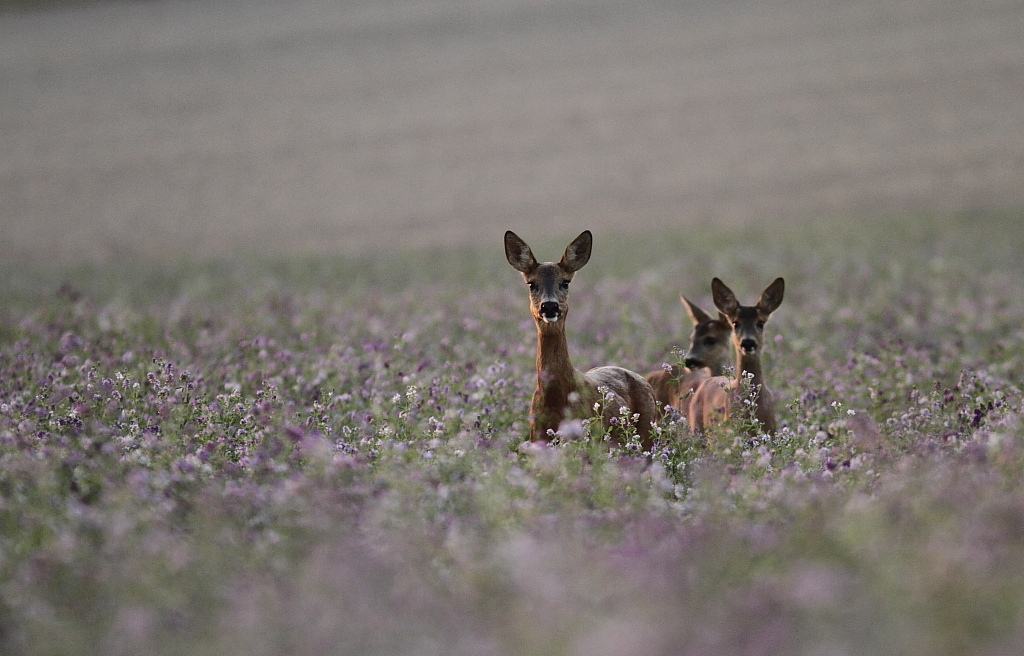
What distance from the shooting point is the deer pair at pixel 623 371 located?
761 centimetres

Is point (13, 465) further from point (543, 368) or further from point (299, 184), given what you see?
point (299, 184)

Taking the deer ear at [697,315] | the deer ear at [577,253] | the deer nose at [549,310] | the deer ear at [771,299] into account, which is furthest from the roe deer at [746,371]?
the deer nose at [549,310]

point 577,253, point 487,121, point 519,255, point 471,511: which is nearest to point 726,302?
point 577,253

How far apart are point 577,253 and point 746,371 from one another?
4.59ft

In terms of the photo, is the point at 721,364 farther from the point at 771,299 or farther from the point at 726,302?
the point at 771,299

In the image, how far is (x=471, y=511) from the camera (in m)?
5.55

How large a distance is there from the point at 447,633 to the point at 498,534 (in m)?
0.98

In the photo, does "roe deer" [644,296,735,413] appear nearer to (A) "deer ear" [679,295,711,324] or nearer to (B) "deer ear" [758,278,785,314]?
A: (A) "deer ear" [679,295,711,324]

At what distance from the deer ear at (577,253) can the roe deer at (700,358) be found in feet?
5.38

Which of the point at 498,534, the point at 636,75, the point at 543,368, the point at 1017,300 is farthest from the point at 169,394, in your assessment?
the point at 636,75

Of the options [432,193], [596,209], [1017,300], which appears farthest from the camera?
[432,193]

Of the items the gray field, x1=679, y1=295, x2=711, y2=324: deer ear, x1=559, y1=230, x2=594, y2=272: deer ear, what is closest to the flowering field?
x1=679, y1=295, x2=711, y2=324: deer ear

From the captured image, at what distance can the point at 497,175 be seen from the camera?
32.3 m

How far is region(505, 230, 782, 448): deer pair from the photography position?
7614 mm
